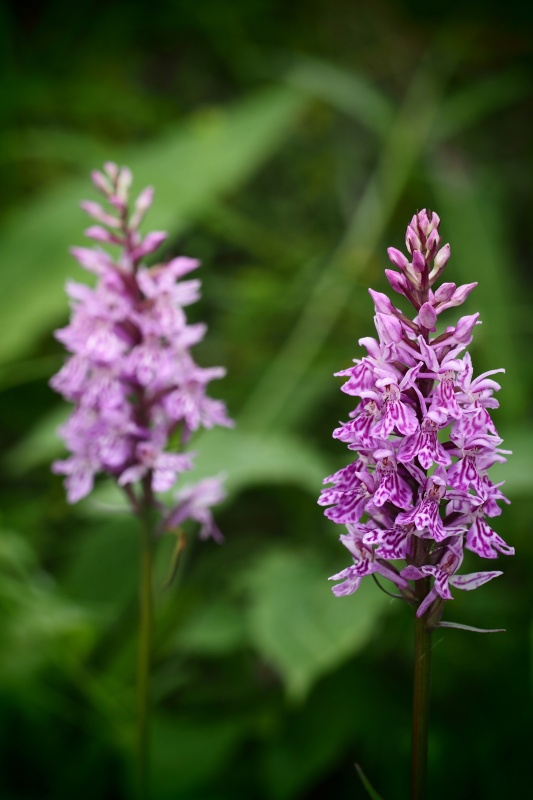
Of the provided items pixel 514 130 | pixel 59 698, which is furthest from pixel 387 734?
pixel 514 130

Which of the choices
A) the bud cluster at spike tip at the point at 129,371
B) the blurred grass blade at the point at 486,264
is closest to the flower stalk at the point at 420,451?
the bud cluster at spike tip at the point at 129,371

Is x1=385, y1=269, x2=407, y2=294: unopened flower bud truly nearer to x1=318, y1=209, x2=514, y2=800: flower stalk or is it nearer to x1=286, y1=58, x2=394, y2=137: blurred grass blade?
x1=318, y1=209, x2=514, y2=800: flower stalk

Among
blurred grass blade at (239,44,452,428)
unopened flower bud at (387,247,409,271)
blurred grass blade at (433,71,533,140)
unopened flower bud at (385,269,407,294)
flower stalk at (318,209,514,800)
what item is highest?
blurred grass blade at (433,71,533,140)

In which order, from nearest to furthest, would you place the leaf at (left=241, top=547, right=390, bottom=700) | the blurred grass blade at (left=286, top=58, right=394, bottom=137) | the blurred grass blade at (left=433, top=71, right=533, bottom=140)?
the leaf at (left=241, top=547, right=390, bottom=700) → the blurred grass blade at (left=286, top=58, right=394, bottom=137) → the blurred grass blade at (left=433, top=71, right=533, bottom=140)

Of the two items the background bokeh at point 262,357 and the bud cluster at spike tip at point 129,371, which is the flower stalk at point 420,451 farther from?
the background bokeh at point 262,357

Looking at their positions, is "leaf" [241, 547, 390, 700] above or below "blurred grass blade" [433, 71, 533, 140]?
below

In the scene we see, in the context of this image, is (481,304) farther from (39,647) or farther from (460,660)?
(39,647)

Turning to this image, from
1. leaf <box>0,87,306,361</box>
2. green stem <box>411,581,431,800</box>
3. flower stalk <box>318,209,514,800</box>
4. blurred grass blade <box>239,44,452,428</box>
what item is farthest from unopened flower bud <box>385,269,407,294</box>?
leaf <box>0,87,306,361</box>
